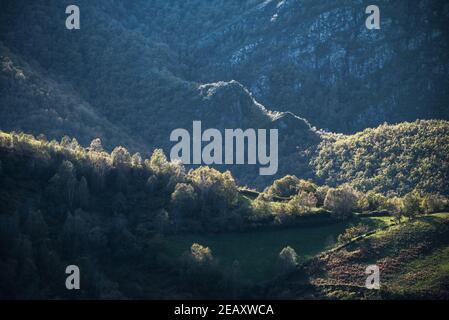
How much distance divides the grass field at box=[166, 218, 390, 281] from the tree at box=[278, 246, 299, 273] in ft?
6.47

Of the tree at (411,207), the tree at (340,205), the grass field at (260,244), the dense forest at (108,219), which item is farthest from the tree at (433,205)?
the tree at (340,205)

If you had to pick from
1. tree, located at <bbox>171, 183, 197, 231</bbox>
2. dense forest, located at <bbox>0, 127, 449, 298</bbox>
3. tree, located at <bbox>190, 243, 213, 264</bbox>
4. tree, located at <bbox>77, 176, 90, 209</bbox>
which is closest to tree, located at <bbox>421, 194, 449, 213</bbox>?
dense forest, located at <bbox>0, 127, 449, 298</bbox>

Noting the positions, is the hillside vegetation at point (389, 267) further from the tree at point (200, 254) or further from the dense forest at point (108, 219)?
the tree at point (200, 254)

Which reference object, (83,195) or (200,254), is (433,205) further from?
(83,195)

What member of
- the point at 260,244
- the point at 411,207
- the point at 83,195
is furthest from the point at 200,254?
the point at 411,207

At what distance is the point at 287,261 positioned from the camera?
167m

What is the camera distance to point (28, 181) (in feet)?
596

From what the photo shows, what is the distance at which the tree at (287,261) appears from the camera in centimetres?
16600

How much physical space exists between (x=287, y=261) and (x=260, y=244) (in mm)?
14387

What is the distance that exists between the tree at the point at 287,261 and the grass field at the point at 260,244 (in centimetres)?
197

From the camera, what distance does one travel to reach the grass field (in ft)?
560

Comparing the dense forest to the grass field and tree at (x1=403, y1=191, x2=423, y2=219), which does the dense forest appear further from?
the grass field
